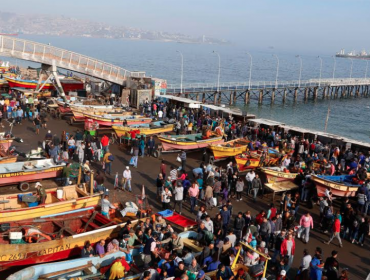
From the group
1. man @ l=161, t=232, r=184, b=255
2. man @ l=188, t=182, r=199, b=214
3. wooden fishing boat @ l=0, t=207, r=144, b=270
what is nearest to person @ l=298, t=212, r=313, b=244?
man @ l=188, t=182, r=199, b=214

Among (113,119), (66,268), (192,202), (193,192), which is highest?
(113,119)

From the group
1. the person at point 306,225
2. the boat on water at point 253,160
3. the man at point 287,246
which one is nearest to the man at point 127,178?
the boat on water at point 253,160

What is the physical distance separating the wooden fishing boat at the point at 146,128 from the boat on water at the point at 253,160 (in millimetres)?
7560

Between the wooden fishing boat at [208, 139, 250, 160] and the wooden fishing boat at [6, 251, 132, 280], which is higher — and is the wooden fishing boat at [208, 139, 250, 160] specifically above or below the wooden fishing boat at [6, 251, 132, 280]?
above

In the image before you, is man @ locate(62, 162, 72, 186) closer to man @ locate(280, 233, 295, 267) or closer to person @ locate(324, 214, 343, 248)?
man @ locate(280, 233, 295, 267)

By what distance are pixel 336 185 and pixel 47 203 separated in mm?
12457

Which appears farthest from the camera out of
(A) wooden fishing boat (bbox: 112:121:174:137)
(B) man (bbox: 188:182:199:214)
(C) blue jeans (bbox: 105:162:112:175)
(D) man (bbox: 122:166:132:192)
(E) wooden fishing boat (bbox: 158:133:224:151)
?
(A) wooden fishing boat (bbox: 112:121:174:137)

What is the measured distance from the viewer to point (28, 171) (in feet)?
59.9

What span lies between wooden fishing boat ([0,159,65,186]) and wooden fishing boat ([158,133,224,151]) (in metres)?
7.13

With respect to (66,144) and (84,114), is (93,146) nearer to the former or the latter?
(66,144)

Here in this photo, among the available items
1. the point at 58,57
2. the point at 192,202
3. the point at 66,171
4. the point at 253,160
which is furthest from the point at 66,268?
the point at 58,57

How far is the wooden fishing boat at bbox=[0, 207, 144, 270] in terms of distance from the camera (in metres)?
11.8

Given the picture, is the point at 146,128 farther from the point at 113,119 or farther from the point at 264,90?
the point at 264,90

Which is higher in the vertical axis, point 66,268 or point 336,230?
point 336,230
